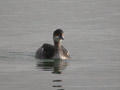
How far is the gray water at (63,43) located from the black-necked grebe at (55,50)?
40 cm

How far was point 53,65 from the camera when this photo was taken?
2672 cm

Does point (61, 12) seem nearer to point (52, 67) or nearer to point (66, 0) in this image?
point (66, 0)

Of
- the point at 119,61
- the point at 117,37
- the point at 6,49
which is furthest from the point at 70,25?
the point at 119,61

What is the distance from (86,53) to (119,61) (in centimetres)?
226

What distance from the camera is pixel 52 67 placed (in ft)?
85.2

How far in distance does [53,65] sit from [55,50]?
238cm

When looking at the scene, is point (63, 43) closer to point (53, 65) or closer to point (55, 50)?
point (55, 50)

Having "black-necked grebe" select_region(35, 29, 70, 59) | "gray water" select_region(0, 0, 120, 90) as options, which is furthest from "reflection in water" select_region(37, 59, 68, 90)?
"black-necked grebe" select_region(35, 29, 70, 59)

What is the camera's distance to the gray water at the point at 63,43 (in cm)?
2266

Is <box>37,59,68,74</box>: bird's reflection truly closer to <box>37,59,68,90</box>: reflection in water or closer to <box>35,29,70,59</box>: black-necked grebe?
<box>37,59,68,90</box>: reflection in water

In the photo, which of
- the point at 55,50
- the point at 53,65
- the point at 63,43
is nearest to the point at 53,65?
the point at 53,65

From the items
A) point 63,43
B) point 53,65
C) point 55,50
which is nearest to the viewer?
point 53,65

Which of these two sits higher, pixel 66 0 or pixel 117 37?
pixel 66 0

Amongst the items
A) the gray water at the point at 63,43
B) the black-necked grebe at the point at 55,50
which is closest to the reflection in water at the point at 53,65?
the gray water at the point at 63,43
